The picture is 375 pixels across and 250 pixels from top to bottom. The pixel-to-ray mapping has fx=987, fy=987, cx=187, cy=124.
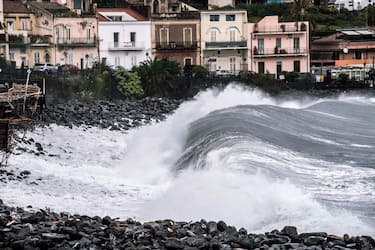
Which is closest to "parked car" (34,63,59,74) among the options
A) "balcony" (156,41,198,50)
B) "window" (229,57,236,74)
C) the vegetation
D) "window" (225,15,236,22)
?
"balcony" (156,41,198,50)

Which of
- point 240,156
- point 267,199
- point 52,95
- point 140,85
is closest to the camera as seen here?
point 267,199

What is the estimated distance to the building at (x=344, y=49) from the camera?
71.4 m

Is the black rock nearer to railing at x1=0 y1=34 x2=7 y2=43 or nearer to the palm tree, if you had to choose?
railing at x1=0 y1=34 x2=7 y2=43

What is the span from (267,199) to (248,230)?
1580mm

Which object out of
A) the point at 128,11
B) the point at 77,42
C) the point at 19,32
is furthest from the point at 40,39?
the point at 128,11

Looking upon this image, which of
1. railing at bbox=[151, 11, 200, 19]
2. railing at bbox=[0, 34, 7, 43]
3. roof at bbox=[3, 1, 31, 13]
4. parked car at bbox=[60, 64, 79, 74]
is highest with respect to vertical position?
roof at bbox=[3, 1, 31, 13]

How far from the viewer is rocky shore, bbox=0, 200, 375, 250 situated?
14219 millimetres

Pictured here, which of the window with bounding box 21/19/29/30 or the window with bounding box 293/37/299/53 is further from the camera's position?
the window with bounding box 293/37/299/53

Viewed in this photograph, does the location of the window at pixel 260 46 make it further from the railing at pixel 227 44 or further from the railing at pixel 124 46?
the railing at pixel 124 46

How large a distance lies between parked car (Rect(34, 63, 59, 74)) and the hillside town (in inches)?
32.9

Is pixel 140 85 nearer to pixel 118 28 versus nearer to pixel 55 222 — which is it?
pixel 118 28

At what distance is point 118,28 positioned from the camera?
6738 cm

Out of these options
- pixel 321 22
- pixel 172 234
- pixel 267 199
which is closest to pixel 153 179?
pixel 267 199

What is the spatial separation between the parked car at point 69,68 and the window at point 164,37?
6925mm
